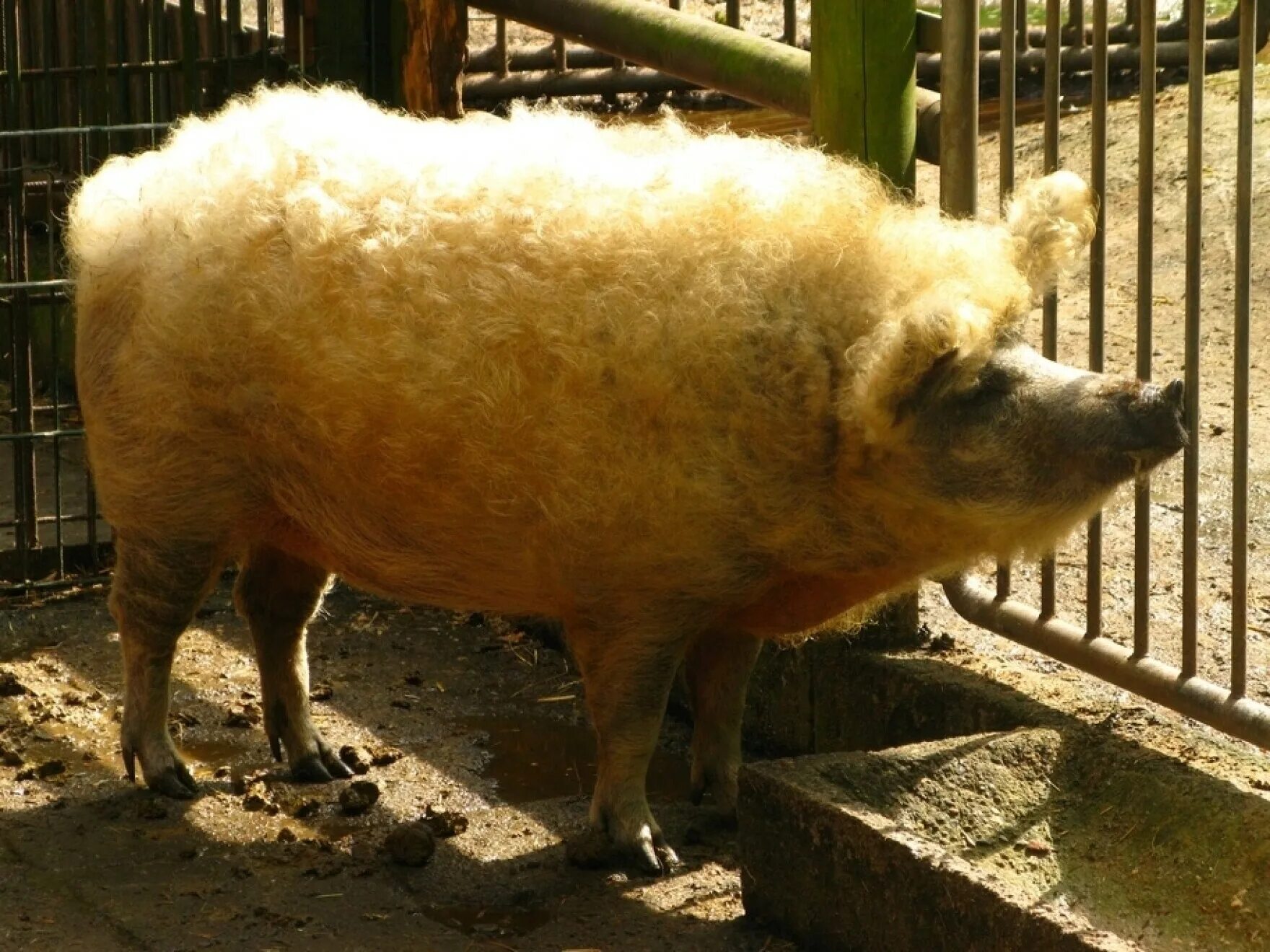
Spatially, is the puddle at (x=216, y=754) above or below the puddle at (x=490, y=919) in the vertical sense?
below

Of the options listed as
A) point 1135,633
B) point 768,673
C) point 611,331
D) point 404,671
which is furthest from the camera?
point 404,671

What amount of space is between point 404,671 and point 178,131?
1.82 metres

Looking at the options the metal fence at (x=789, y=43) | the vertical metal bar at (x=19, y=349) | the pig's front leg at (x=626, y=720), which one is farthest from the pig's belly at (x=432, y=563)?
the metal fence at (x=789, y=43)

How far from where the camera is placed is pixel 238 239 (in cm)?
446

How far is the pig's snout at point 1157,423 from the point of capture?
383cm

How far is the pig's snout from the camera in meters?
3.83

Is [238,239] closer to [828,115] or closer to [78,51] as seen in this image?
[828,115]

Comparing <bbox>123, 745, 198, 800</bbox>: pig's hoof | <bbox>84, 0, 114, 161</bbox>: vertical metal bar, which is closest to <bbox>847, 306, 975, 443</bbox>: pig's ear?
<bbox>123, 745, 198, 800</bbox>: pig's hoof

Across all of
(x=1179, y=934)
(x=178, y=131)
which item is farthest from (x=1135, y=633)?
(x=178, y=131)

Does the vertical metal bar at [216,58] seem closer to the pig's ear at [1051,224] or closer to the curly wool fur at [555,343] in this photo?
the curly wool fur at [555,343]

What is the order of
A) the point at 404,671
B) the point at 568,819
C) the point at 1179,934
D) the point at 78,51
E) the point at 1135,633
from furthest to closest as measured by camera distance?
the point at 78,51 → the point at 404,671 → the point at 568,819 → the point at 1135,633 → the point at 1179,934

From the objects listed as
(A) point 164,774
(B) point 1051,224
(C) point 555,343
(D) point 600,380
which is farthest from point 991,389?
(A) point 164,774

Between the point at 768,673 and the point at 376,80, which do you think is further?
the point at 376,80

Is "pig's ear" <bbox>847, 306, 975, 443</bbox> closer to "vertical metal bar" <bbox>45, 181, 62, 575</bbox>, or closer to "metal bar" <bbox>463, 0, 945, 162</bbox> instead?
Result: "metal bar" <bbox>463, 0, 945, 162</bbox>
